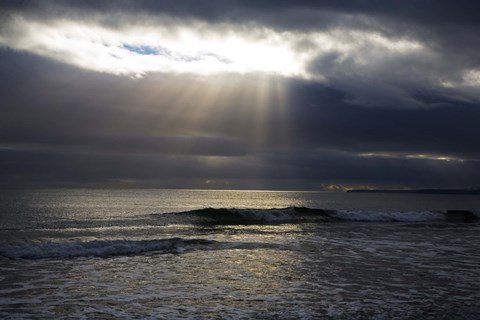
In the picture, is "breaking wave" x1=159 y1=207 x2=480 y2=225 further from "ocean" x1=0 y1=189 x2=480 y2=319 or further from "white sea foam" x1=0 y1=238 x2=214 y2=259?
"white sea foam" x1=0 y1=238 x2=214 y2=259

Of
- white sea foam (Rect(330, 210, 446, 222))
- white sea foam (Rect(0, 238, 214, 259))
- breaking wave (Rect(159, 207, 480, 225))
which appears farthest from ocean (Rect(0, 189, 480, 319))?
white sea foam (Rect(330, 210, 446, 222))

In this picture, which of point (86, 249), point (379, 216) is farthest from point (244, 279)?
point (379, 216)

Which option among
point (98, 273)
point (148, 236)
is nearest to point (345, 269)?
point (98, 273)

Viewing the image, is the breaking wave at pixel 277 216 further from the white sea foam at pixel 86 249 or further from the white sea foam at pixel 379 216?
the white sea foam at pixel 86 249

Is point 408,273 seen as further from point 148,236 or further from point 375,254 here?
point 148,236

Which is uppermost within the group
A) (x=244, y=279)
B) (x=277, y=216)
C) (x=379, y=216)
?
(x=244, y=279)

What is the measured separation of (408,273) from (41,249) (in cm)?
1852

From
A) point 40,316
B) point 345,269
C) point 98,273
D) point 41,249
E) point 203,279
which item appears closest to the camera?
point 40,316

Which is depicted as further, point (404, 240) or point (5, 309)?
point (404, 240)

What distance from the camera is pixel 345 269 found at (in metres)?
19.2

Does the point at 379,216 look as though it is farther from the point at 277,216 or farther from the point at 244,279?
the point at 244,279

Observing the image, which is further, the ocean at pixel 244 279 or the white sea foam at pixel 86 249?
the white sea foam at pixel 86 249

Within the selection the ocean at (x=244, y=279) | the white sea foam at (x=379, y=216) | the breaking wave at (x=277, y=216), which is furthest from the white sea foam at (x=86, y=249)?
the white sea foam at (x=379, y=216)

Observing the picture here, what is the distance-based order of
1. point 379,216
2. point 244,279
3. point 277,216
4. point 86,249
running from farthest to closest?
point 379,216
point 277,216
point 86,249
point 244,279
